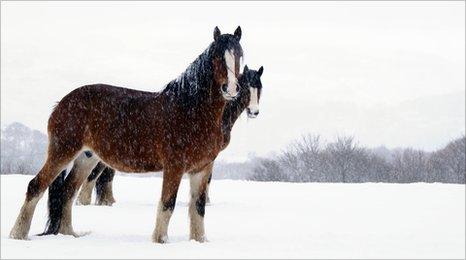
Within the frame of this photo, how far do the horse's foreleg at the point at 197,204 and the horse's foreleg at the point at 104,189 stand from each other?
6.23 m

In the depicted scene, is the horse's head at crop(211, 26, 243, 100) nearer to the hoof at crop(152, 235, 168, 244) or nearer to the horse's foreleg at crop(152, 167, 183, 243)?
the horse's foreleg at crop(152, 167, 183, 243)

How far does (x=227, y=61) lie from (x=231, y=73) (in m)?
0.16

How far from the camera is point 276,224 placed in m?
11.1

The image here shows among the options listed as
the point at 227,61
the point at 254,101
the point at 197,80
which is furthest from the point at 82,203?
the point at 227,61

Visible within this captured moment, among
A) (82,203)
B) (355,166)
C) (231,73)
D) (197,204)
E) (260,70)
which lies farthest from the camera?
(355,166)

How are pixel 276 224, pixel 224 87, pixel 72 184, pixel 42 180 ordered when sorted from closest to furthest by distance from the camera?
pixel 224 87 < pixel 42 180 < pixel 72 184 < pixel 276 224

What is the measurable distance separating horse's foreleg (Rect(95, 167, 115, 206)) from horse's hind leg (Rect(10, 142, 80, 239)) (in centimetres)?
592

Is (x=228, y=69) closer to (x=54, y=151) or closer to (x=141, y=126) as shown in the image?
(x=141, y=126)

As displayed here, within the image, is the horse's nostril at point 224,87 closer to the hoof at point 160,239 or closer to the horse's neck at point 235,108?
the hoof at point 160,239

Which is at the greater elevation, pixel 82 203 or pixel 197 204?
pixel 197 204

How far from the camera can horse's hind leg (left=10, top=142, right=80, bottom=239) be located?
7746 millimetres

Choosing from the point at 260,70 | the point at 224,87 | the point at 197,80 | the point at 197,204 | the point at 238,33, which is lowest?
the point at 197,204

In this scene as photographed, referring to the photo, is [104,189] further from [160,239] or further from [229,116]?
[160,239]

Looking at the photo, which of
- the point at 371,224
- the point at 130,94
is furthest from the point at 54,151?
the point at 371,224
